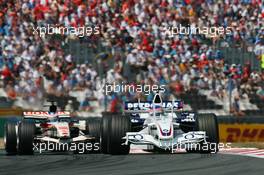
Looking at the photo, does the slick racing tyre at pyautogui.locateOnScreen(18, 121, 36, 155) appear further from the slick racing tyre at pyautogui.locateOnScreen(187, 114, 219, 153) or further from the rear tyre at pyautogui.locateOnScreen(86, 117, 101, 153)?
the slick racing tyre at pyautogui.locateOnScreen(187, 114, 219, 153)

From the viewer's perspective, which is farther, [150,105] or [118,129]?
[150,105]

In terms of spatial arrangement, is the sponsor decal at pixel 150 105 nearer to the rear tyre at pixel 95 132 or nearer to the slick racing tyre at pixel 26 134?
the rear tyre at pixel 95 132

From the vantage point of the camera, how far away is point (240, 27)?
26125 millimetres

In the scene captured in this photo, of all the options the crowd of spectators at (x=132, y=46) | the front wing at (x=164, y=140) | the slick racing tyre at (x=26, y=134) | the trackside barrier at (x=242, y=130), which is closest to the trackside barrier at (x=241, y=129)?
the trackside barrier at (x=242, y=130)

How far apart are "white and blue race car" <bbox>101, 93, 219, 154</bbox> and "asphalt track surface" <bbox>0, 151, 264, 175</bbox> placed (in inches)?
10.2

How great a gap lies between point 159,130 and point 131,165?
6.93 feet

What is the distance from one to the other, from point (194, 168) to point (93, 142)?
14.9ft

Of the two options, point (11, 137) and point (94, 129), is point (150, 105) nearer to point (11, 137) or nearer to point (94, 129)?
point (94, 129)

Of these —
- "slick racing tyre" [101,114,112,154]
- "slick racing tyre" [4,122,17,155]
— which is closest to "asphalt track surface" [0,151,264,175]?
"slick racing tyre" [101,114,112,154]

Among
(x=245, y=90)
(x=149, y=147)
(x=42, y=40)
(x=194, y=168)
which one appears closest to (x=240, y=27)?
(x=245, y=90)

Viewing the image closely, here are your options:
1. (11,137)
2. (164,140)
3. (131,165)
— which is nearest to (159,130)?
(164,140)

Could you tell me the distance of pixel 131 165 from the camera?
38.6 feet

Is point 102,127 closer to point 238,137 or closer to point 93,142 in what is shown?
point 93,142

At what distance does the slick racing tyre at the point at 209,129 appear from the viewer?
46.1 feet
